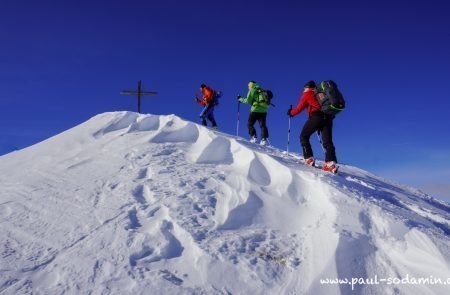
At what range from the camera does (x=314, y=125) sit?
841 centimetres

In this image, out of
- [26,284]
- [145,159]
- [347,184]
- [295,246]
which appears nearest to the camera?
[26,284]

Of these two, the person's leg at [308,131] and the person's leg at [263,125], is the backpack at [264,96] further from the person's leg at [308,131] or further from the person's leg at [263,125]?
the person's leg at [308,131]

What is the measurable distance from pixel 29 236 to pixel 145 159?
10.1 ft

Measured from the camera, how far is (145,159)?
761cm

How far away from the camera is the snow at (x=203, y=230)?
156 inches

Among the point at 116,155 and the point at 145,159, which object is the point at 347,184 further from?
the point at 116,155

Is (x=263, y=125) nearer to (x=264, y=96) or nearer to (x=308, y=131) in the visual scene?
(x=264, y=96)

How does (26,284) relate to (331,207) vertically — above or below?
below

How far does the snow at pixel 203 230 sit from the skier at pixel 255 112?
178 inches

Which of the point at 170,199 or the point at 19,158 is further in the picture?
the point at 19,158

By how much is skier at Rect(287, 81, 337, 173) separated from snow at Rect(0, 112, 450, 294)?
1.16m

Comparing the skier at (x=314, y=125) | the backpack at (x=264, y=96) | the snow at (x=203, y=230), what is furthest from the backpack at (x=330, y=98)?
the backpack at (x=264, y=96)

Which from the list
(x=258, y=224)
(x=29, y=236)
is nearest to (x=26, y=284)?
(x=29, y=236)

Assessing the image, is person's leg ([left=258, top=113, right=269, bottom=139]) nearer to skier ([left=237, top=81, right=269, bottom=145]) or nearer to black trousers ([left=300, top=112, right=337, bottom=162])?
skier ([left=237, top=81, right=269, bottom=145])
